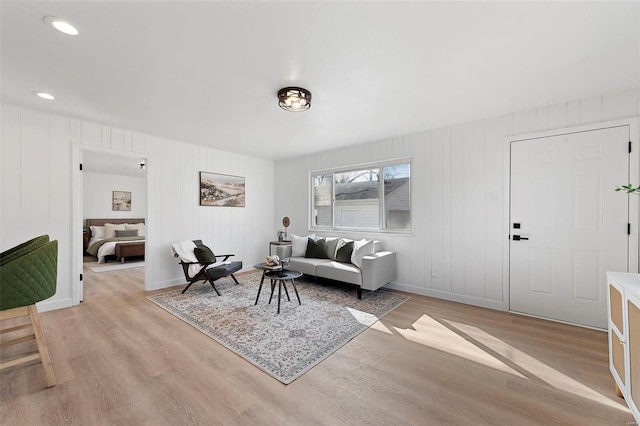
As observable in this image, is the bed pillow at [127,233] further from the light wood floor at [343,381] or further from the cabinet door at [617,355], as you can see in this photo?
the cabinet door at [617,355]

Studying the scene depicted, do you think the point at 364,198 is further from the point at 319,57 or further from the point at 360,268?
the point at 319,57

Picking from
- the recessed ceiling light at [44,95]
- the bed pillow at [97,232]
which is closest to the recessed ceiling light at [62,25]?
the recessed ceiling light at [44,95]

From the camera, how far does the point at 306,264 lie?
171 inches

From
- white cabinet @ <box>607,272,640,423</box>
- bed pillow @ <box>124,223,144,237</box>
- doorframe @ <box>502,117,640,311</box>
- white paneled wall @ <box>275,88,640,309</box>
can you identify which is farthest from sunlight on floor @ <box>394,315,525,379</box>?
bed pillow @ <box>124,223,144,237</box>

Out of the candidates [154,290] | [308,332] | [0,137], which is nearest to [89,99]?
[0,137]

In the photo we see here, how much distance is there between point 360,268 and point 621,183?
2.96 meters

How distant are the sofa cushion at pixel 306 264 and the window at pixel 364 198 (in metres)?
0.98

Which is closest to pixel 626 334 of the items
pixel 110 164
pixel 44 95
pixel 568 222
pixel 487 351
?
pixel 487 351

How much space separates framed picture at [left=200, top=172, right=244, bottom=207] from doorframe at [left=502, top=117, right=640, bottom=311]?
4.65 m

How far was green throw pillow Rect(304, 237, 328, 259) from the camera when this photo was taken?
467cm

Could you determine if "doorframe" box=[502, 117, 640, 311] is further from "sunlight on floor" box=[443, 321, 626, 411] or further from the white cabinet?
the white cabinet

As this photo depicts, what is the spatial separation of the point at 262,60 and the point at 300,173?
11.8 feet

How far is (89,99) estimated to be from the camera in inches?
113

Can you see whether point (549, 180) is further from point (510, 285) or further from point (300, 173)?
point (300, 173)
